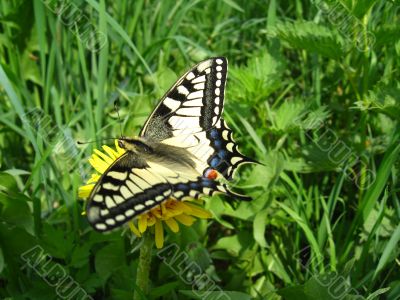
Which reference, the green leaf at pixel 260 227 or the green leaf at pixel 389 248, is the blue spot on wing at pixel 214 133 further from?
the green leaf at pixel 389 248

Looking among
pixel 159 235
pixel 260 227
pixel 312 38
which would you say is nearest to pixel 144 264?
pixel 159 235

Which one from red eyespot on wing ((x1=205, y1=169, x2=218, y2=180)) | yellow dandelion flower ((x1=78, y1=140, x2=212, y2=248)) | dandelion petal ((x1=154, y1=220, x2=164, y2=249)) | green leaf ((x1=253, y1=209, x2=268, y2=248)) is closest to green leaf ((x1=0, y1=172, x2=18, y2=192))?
yellow dandelion flower ((x1=78, y1=140, x2=212, y2=248))

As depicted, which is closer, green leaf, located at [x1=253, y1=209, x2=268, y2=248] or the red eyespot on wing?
the red eyespot on wing

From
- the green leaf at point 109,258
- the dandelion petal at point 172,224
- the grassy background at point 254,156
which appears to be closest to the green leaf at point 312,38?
the grassy background at point 254,156

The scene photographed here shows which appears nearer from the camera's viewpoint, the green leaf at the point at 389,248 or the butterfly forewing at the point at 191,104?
the green leaf at the point at 389,248

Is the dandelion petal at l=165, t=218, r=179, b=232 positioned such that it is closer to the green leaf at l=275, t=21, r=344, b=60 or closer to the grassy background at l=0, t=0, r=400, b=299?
the grassy background at l=0, t=0, r=400, b=299

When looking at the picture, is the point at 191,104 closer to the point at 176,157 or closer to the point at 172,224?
the point at 176,157

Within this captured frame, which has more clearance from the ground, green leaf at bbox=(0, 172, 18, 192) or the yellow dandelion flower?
green leaf at bbox=(0, 172, 18, 192)
